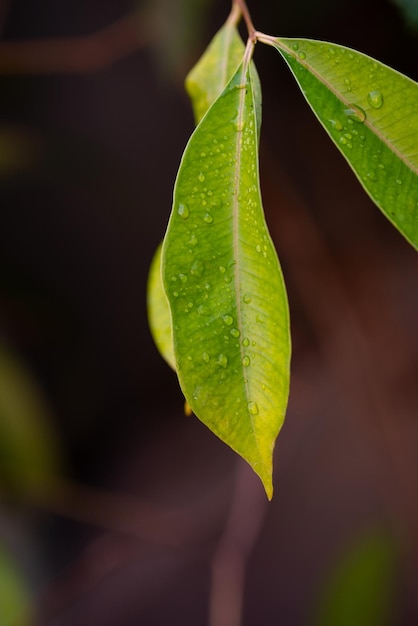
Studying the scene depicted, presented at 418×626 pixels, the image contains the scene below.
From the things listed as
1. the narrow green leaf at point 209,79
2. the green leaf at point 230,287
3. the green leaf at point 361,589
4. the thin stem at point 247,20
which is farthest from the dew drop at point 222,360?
the green leaf at point 361,589

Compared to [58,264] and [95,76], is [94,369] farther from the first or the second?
[95,76]

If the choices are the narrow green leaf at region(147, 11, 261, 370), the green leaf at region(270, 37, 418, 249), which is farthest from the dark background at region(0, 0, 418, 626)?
the green leaf at region(270, 37, 418, 249)

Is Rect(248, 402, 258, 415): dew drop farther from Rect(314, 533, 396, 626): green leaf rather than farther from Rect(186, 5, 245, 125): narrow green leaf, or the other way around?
Rect(314, 533, 396, 626): green leaf

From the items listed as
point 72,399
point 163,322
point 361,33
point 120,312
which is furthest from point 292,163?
point 163,322

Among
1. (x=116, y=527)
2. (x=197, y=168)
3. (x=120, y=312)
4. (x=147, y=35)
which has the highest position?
(x=147, y=35)

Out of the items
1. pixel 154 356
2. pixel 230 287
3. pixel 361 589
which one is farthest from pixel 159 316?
pixel 154 356

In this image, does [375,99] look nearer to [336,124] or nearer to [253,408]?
[336,124]

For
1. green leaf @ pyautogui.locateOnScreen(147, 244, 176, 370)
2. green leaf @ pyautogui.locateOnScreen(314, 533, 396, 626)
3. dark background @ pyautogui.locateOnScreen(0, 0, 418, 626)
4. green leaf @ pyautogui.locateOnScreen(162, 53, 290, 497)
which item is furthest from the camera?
dark background @ pyautogui.locateOnScreen(0, 0, 418, 626)
